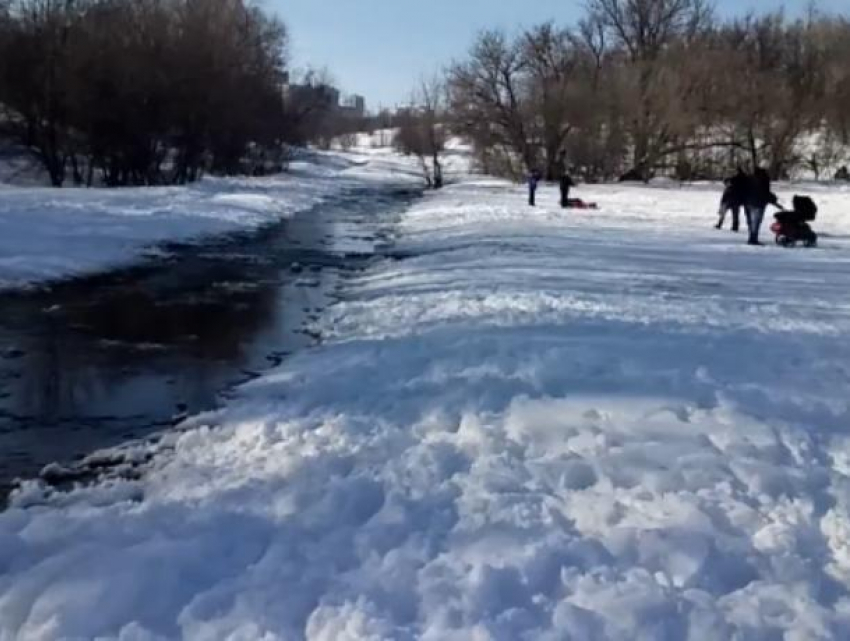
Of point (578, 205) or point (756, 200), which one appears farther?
point (578, 205)

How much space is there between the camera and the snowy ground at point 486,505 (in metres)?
4.45

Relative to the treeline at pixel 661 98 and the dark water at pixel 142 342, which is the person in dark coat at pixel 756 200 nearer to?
the dark water at pixel 142 342

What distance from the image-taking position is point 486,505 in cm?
562

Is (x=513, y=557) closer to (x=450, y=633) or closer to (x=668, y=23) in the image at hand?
(x=450, y=633)

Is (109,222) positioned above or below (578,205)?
below

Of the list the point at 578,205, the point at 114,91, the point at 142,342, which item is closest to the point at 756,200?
the point at 142,342

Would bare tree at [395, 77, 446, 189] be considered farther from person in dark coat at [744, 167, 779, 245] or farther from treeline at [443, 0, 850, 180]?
person in dark coat at [744, 167, 779, 245]

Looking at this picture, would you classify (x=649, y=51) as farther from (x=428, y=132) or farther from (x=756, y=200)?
(x=756, y=200)

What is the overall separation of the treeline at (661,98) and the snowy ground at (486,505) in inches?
2113

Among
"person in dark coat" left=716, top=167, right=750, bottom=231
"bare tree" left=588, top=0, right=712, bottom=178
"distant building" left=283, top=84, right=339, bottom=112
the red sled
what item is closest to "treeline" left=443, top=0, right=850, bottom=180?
"bare tree" left=588, top=0, right=712, bottom=178

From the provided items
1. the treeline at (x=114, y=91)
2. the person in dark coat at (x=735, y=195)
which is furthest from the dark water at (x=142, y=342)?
the treeline at (x=114, y=91)

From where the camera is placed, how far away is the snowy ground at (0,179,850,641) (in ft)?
14.6

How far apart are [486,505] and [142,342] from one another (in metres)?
7.43

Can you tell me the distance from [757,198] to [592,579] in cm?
1909
